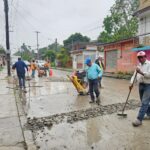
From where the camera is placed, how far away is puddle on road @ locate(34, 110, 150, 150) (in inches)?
216

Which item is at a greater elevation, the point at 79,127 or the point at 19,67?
the point at 19,67

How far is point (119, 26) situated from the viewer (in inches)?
1655

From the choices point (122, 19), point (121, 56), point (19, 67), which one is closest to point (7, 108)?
point (19, 67)

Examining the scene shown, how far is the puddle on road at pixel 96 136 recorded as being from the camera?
18.0ft

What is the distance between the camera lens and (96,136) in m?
6.17

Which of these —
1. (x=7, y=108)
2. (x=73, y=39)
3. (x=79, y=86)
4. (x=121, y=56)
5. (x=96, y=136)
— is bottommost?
(x=96, y=136)

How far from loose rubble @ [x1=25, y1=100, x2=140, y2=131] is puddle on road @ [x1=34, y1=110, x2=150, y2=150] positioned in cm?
31

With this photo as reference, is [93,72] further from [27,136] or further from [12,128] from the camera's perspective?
[27,136]

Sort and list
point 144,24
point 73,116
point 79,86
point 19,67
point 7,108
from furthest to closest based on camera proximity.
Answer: point 144,24 → point 19,67 → point 79,86 → point 7,108 → point 73,116

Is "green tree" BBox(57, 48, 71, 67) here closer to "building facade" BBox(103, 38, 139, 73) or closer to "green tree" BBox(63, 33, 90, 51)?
"green tree" BBox(63, 33, 90, 51)

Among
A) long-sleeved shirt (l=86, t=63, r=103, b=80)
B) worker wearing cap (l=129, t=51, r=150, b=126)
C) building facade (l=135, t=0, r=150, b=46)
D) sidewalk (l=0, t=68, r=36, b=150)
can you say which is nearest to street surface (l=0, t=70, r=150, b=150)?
sidewalk (l=0, t=68, r=36, b=150)

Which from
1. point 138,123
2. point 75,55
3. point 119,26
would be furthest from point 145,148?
point 75,55

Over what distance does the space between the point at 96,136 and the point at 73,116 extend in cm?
194

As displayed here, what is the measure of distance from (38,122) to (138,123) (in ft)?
8.63
